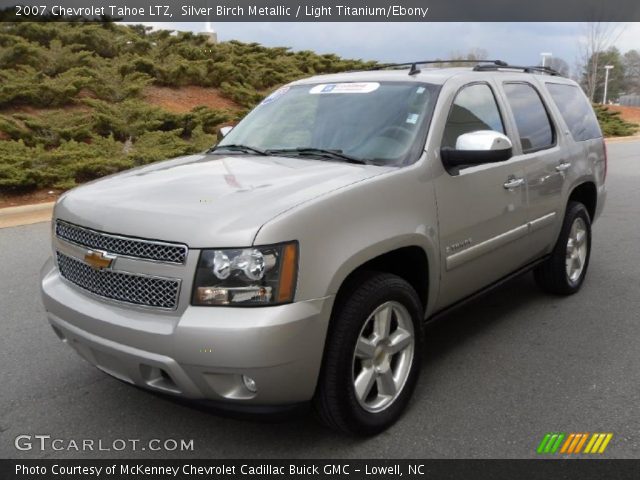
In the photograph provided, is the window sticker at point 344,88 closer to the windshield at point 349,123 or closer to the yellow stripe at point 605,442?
the windshield at point 349,123

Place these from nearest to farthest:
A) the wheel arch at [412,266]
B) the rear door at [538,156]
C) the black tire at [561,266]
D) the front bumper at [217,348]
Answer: the front bumper at [217,348], the wheel arch at [412,266], the rear door at [538,156], the black tire at [561,266]

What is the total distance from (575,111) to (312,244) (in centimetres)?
357

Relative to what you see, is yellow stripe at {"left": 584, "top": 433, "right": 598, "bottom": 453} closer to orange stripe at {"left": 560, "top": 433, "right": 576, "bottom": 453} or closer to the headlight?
orange stripe at {"left": 560, "top": 433, "right": 576, "bottom": 453}

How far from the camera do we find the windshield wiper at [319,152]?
3.39 metres

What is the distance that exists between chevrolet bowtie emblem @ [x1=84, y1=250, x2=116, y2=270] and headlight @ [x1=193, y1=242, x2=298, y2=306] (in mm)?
468

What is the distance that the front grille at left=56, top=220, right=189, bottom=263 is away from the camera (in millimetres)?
2562

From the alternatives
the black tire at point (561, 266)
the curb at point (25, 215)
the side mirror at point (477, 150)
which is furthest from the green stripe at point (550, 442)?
the curb at point (25, 215)

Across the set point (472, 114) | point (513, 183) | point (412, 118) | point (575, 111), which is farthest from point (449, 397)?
point (575, 111)

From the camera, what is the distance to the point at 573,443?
2967 mm

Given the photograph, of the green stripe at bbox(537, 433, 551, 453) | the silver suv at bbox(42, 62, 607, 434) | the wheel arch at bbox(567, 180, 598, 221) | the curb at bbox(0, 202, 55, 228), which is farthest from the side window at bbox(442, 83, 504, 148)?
the curb at bbox(0, 202, 55, 228)

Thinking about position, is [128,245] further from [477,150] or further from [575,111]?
[575,111]

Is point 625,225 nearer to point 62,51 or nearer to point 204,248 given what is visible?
point 204,248

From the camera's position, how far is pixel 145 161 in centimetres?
1068

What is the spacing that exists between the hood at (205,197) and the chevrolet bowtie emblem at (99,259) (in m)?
0.11
